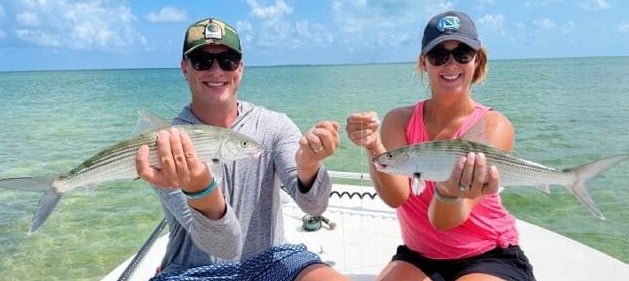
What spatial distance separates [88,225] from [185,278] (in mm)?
6674

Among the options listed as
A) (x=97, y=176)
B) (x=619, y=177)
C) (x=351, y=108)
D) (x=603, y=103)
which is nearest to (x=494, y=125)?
(x=97, y=176)

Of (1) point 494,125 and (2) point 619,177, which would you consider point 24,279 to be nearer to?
(1) point 494,125

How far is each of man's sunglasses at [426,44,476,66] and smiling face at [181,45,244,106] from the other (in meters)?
1.17

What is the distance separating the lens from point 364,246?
189 inches

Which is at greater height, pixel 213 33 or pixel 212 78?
pixel 213 33

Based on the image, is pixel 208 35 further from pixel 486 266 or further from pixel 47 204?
pixel 486 266

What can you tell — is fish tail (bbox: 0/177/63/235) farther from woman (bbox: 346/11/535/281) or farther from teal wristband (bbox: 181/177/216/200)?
woman (bbox: 346/11/535/281)

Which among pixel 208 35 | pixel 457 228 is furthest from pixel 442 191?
pixel 208 35

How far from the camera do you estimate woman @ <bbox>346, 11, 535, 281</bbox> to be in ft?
9.42

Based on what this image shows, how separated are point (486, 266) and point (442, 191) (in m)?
0.61

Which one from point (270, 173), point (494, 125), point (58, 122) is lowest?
point (58, 122)

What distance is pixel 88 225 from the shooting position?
28.2 feet

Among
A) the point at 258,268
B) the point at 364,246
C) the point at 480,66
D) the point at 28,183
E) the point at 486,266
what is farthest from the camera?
the point at 364,246

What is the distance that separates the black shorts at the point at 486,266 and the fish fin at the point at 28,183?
2.09 meters
